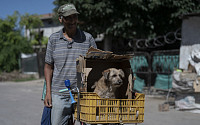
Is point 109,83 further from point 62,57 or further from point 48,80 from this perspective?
point 48,80

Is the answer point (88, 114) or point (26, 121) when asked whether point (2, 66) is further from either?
point (88, 114)

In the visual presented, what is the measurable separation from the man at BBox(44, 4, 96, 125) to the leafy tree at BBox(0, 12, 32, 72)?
19.2 metres

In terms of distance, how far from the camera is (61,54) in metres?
3.21

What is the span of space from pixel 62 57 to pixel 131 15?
10.5 m

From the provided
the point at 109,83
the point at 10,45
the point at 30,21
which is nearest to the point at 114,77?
the point at 109,83

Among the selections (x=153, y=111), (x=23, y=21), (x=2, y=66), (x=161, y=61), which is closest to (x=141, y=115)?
(x=153, y=111)

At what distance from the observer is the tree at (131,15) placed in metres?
12.9

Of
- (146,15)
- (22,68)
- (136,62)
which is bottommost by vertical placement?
(22,68)

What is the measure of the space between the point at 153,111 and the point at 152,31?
7103 mm

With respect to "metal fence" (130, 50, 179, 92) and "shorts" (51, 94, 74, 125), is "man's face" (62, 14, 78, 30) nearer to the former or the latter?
"shorts" (51, 94, 74, 125)

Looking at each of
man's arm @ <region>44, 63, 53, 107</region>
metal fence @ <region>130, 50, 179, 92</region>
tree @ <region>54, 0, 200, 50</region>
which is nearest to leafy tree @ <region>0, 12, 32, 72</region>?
tree @ <region>54, 0, 200, 50</region>

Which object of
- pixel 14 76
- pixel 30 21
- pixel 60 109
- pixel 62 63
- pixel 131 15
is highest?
pixel 30 21

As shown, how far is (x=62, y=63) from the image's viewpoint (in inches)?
126

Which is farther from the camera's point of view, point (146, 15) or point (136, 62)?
point (146, 15)
